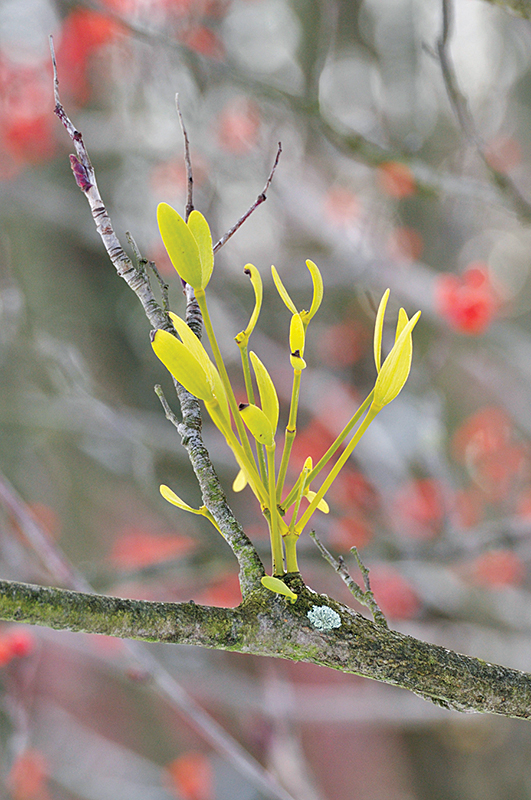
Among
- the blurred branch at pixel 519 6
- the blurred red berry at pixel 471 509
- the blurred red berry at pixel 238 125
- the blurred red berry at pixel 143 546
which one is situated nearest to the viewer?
the blurred branch at pixel 519 6

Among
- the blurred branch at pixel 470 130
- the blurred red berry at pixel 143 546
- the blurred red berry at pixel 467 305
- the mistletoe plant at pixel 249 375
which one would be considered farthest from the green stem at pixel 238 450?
the blurred red berry at pixel 143 546

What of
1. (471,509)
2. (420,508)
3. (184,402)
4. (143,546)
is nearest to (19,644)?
(184,402)

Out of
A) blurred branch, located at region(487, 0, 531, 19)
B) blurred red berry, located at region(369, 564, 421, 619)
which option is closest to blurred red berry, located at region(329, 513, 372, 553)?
blurred red berry, located at region(369, 564, 421, 619)

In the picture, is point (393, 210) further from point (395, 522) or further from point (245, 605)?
point (245, 605)

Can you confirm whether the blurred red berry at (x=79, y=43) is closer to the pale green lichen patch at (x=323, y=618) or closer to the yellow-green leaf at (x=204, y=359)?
the yellow-green leaf at (x=204, y=359)

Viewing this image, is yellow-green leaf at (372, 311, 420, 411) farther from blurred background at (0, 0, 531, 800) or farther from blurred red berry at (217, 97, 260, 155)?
blurred red berry at (217, 97, 260, 155)

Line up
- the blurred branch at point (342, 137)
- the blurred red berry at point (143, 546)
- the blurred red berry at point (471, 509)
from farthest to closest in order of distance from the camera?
the blurred red berry at point (143, 546) < the blurred red berry at point (471, 509) < the blurred branch at point (342, 137)
